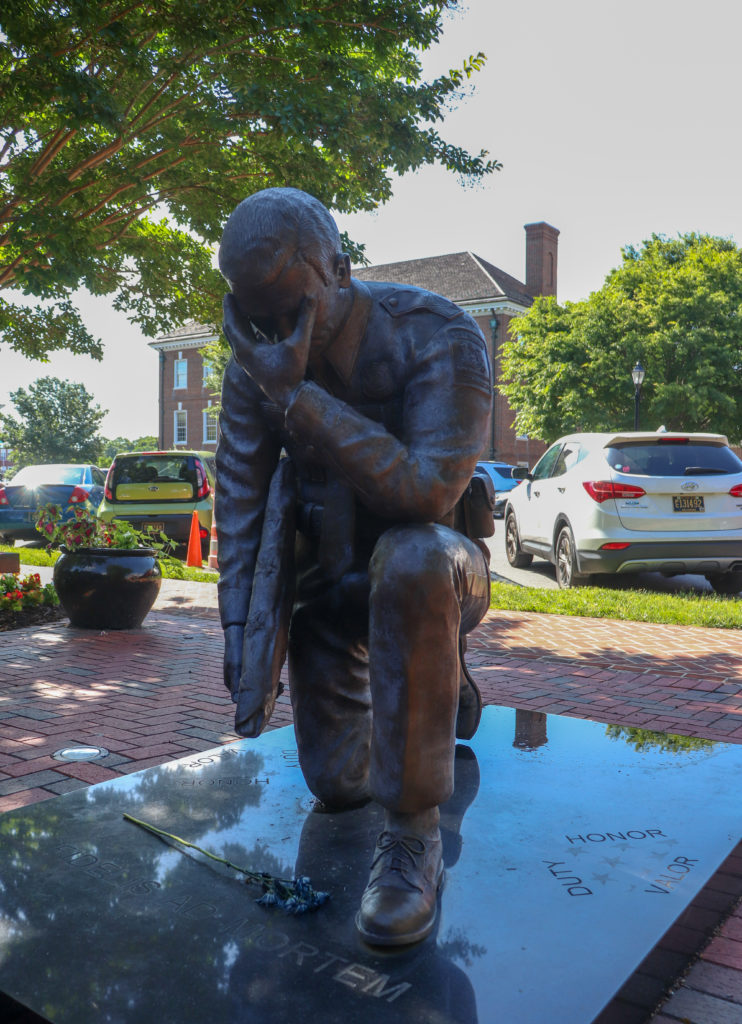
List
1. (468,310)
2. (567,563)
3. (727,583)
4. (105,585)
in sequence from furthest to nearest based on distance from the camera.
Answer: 1. (468,310)
2. (567,563)
3. (727,583)
4. (105,585)

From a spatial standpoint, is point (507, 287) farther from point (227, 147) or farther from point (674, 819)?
point (674, 819)

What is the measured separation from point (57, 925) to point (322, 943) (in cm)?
58

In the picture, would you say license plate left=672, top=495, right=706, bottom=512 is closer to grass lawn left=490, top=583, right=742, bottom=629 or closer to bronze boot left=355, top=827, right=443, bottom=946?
grass lawn left=490, top=583, right=742, bottom=629

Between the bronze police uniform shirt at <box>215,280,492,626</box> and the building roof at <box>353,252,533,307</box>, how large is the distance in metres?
42.4

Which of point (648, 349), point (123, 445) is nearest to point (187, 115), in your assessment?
point (648, 349)

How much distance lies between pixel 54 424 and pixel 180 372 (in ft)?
51.8

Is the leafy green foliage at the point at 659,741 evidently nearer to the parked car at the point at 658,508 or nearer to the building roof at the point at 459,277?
the parked car at the point at 658,508

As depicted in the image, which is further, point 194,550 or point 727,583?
point 194,550

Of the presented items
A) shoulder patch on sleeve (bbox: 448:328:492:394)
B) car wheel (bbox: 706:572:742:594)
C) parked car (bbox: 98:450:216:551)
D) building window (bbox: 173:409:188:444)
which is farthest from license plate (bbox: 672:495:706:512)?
building window (bbox: 173:409:188:444)

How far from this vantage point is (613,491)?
31.5ft

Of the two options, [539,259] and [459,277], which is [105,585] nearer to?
[459,277]

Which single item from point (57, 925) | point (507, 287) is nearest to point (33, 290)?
point (57, 925)

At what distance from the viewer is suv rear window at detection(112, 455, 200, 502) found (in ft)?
45.9

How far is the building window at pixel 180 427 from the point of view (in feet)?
182
